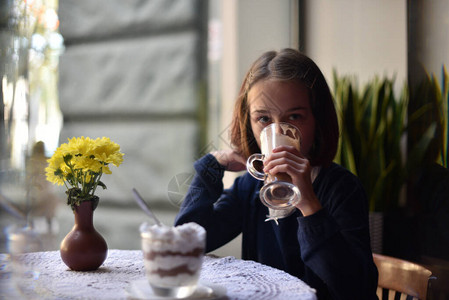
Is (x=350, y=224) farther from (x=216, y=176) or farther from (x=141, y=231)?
(x=141, y=231)

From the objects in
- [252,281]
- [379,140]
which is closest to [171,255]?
[252,281]

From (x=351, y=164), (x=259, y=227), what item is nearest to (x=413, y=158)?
(x=351, y=164)

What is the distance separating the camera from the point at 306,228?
2.79 ft

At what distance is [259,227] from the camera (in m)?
1.16

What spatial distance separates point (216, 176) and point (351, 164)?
32.1 inches

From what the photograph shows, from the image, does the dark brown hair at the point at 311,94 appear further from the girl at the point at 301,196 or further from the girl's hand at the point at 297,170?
the girl's hand at the point at 297,170

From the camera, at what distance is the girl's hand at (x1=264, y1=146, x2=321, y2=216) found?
854 mm

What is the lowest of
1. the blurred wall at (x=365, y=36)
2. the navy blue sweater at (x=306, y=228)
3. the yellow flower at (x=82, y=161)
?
the navy blue sweater at (x=306, y=228)

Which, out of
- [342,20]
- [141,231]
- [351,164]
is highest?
[342,20]

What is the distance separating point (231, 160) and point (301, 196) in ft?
0.98

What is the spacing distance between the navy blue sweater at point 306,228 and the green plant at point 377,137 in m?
0.71

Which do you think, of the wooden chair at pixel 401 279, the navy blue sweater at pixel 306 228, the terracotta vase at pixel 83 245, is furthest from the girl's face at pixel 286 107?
the terracotta vase at pixel 83 245

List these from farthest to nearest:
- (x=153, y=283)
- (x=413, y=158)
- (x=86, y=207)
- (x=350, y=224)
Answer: (x=413, y=158), (x=350, y=224), (x=86, y=207), (x=153, y=283)

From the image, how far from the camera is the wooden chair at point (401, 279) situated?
0.91m
